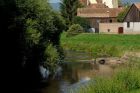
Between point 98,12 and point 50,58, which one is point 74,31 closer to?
point 98,12

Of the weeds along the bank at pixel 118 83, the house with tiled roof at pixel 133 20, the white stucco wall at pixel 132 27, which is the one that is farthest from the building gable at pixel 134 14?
the weeds along the bank at pixel 118 83

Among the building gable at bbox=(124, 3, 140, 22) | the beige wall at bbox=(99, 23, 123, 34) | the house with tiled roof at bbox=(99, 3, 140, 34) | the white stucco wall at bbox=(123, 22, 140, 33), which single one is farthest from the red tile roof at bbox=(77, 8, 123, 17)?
the building gable at bbox=(124, 3, 140, 22)

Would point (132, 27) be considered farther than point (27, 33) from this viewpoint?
Yes

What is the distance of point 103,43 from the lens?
7231cm

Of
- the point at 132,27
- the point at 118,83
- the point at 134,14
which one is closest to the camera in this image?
the point at 118,83

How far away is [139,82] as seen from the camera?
26859mm

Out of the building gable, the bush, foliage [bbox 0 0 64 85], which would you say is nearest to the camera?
foliage [bbox 0 0 64 85]

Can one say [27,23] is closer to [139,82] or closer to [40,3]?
[40,3]

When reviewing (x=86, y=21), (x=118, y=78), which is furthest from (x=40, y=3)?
(x=86, y=21)

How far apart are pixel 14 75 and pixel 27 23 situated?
461cm

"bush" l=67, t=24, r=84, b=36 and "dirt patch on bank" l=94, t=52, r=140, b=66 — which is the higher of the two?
"bush" l=67, t=24, r=84, b=36

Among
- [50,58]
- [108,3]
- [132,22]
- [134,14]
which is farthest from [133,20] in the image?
[50,58]

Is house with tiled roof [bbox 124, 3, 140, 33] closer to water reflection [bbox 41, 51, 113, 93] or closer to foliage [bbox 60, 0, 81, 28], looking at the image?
foliage [bbox 60, 0, 81, 28]

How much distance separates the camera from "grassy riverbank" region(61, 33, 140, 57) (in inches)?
2596
